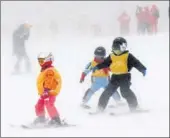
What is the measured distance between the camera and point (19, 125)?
32.0ft

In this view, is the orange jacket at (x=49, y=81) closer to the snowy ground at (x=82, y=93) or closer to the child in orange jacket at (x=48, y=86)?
the child in orange jacket at (x=48, y=86)

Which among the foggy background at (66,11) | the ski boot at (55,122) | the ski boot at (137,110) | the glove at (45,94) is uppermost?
the foggy background at (66,11)

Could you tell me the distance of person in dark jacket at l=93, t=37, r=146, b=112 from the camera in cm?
1020

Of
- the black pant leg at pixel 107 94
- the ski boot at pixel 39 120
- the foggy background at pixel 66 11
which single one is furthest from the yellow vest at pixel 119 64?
the foggy background at pixel 66 11

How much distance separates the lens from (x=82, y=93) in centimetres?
1313

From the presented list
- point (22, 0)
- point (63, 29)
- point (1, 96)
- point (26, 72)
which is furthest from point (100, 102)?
point (22, 0)

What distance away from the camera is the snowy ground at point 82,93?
915 cm

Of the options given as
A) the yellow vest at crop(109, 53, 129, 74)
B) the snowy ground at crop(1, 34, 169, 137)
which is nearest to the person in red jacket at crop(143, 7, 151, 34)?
the snowy ground at crop(1, 34, 169, 137)

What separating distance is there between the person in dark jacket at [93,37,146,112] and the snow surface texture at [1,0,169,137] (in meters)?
0.40

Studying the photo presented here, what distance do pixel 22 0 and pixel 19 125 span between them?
4901cm

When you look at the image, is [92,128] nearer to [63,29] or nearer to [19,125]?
[19,125]

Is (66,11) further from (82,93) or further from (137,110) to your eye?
(137,110)

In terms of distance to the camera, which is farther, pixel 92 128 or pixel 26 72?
pixel 26 72

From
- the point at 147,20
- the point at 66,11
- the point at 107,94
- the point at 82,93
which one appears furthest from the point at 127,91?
the point at 66,11
